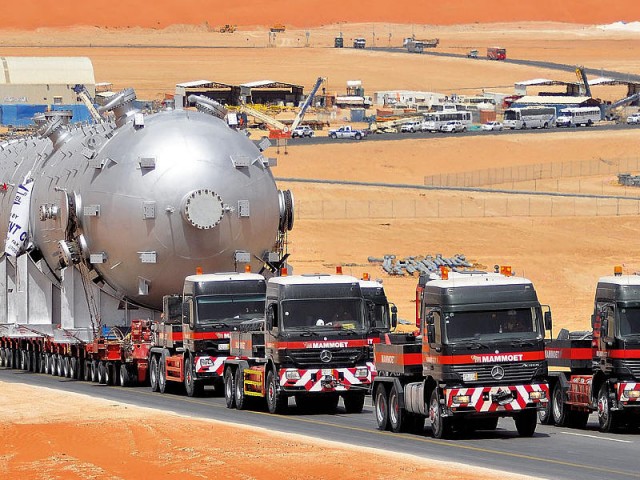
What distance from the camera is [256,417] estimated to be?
32.3 m

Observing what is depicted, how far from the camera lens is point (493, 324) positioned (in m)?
26.7

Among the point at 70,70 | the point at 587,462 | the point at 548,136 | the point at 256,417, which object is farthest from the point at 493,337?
the point at 70,70

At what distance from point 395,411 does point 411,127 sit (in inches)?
4114

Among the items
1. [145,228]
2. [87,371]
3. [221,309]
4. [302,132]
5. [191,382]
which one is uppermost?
[302,132]

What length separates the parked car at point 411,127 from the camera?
132m

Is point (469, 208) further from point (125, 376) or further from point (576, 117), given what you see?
point (125, 376)

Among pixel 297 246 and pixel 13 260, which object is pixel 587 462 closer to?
pixel 13 260

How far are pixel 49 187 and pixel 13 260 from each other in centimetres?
440

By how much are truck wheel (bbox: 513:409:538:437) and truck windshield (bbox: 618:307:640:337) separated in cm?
213

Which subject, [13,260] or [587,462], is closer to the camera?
[587,462]

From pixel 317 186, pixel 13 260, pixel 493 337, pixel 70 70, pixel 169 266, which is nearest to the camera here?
pixel 493 337

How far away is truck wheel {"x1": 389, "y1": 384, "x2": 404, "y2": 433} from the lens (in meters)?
28.4

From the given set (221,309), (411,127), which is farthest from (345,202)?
(221,309)

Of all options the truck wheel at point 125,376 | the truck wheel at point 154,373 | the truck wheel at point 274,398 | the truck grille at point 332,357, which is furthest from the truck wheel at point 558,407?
the truck wheel at point 125,376
